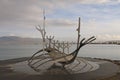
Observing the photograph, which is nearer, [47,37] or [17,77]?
[17,77]

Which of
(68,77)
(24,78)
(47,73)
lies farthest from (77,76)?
(24,78)

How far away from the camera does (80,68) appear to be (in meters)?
29.1

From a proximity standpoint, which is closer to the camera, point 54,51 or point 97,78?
point 97,78

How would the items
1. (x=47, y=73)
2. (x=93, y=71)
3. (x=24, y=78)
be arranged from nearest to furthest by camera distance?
(x=24, y=78), (x=47, y=73), (x=93, y=71)

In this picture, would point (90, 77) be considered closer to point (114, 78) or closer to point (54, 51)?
point (114, 78)

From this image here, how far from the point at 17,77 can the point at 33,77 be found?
172cm

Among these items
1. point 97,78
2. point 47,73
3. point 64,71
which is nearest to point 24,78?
point 47,73

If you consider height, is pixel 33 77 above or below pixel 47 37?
below

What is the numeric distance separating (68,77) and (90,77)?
7.70 ft

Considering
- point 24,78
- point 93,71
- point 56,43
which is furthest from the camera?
point 56,43

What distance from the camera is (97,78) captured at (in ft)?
79.2

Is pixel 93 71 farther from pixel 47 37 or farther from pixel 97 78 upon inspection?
pixel 47 37

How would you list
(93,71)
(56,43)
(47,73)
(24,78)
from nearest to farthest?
(24,78) < (47,73) < (93,71) < (56,43)

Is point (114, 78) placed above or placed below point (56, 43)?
below
